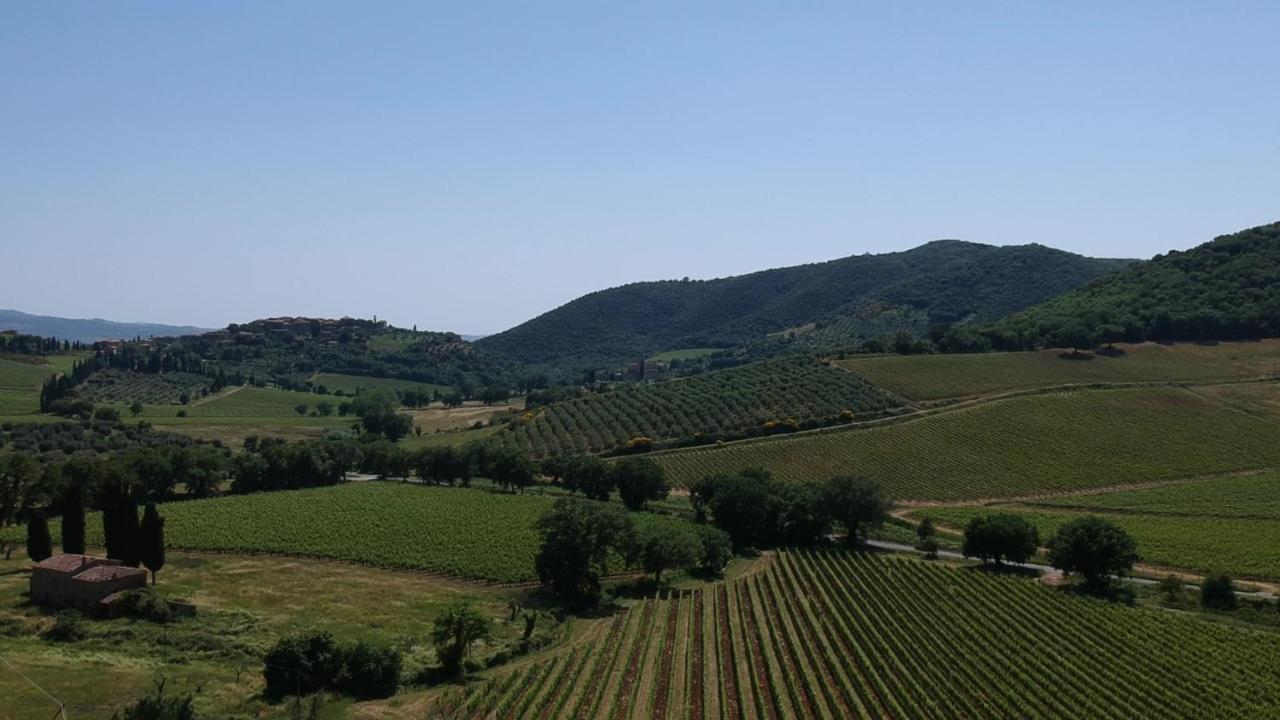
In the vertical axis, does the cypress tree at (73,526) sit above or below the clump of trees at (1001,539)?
above

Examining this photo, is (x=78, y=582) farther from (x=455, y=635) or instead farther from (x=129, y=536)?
(x=455, y=635)

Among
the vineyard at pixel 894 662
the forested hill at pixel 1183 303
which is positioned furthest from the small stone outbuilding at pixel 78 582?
the forested hill at pixel 1183 303

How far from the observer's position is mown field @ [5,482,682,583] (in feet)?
237

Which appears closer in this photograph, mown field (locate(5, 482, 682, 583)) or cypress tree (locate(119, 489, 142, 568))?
cypress tree (locate(119, 489, 142, 568))

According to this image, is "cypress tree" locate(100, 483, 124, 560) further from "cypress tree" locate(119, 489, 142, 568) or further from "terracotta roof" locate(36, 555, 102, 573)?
"terracotta roof" locate(36, 555, 102, 573)

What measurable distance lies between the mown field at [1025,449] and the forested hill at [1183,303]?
3310 centimetres

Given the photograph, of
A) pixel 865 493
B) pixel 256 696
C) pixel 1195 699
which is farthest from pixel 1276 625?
pixel 256 696

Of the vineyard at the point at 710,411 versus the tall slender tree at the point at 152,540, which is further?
the vineyard at the point at 710,411

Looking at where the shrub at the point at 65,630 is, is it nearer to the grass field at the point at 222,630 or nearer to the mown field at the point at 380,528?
the grass field at the point at 222,630

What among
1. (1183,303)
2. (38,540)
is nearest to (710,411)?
(38,540)

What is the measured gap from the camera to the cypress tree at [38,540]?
205 ft

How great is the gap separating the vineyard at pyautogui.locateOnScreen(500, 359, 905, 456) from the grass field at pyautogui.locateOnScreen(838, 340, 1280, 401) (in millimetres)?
6850

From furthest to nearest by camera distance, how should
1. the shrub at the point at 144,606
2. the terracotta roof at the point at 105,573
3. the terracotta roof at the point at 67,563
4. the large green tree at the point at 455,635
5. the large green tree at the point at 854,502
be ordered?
the large green tree at the point at 854,502 → the terracotta roof at the point at 67,563 → the terracotta roof at the point at 105,573 → the shrub at the point at 144,606 → the large green tree at the point at 455,635

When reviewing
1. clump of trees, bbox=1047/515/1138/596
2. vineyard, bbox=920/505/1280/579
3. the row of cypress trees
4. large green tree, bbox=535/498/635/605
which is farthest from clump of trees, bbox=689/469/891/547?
the row of cypress trees
